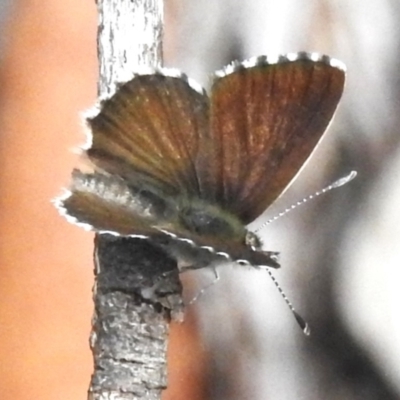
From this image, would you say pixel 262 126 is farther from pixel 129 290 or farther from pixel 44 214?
pixel 44 214

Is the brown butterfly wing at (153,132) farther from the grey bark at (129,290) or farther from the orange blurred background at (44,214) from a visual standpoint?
the orange blurred background at (44,214)

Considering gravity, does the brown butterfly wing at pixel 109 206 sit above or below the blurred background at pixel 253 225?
below

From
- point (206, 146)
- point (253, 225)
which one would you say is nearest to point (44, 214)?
point (253, 225)

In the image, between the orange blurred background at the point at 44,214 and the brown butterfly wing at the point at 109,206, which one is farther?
the orange blurred background at the point at 44,214

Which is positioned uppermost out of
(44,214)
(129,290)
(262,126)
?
(44,214)

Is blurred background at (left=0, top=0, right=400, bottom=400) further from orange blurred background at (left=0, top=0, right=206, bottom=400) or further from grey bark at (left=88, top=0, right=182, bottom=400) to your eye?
grey bark at (left=88, top=0, right=182, bottom=400)

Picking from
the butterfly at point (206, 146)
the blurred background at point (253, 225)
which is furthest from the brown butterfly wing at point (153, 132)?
the blurred background at point (253, 225)

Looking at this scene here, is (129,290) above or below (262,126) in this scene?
below
